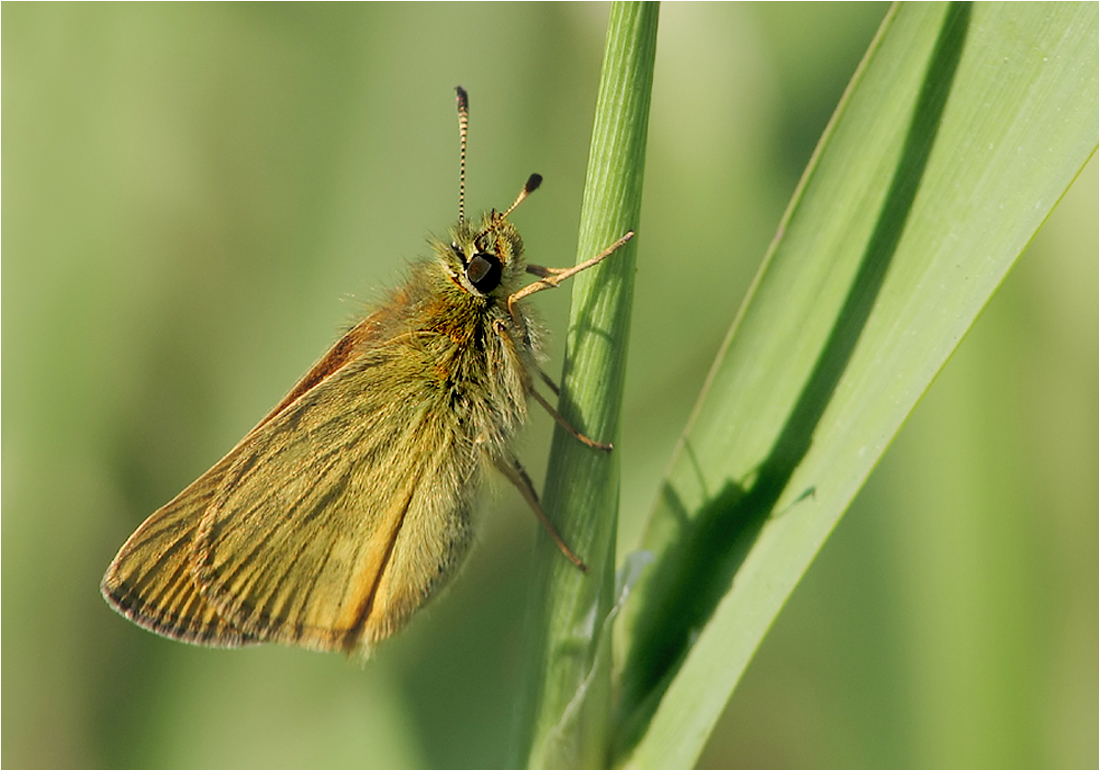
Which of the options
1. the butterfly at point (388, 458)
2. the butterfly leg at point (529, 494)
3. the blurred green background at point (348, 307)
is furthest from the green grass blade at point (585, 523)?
the blurred green background at point (348, 307)

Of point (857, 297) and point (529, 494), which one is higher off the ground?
point (857, 297)

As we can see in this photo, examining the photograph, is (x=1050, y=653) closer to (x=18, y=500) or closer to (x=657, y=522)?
(x=657, y=522)

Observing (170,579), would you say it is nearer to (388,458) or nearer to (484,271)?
(388,458)

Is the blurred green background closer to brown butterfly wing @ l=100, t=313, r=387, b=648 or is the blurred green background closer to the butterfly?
the butterfly

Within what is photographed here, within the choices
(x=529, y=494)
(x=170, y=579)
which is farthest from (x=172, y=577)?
(x=529, y=494)

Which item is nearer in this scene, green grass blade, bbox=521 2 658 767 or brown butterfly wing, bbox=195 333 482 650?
green grass blade, bbox=521 2 658 767

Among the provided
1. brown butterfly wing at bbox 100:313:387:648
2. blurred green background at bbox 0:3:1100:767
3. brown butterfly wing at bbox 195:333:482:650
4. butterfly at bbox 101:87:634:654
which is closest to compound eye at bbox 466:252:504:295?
butterfly at bbox 101:87:634:654

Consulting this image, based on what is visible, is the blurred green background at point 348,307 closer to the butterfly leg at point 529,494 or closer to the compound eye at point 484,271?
the butterfly leg at point 529,494
